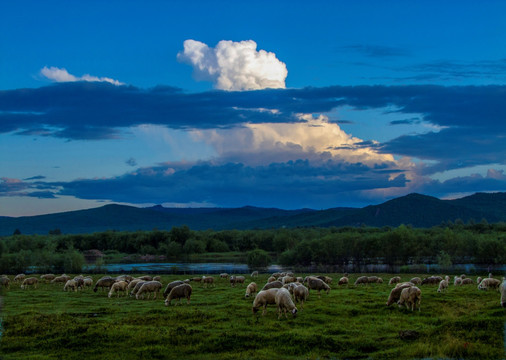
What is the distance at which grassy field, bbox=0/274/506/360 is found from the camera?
1734 cm

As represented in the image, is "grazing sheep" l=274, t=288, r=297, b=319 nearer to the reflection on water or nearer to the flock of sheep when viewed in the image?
the flock of sheep

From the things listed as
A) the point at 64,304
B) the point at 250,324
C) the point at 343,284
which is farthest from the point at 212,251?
the point at 250,324

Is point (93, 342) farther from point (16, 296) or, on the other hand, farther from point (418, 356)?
point (16, 296)

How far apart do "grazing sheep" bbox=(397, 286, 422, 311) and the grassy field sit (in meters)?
0.58

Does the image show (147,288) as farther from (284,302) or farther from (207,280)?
(284,302)

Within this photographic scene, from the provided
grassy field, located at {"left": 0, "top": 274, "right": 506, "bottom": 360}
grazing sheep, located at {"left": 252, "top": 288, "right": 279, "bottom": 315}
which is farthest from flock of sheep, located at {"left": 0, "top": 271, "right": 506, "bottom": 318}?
grassy field, located at {"left": 0, "top": 274, "right": 506, "bottom": 360}

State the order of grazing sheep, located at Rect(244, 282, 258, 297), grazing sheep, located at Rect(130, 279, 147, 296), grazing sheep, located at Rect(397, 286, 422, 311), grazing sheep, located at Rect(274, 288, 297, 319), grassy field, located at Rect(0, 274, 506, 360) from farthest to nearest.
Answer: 1. grazing sheep, located at Rect(130, 279, 147, 296)
2. grazing sheep, located at Rect(244, 282, 258, 297)
3. grazing sheep, located at Rect(397, 286, 422, 311)
4. grazing sheep, located at Rect(274, 288, 297, 319)
5. grassy field, located at Rect(0, 274, 506, 360)

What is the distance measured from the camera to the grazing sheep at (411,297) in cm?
2520

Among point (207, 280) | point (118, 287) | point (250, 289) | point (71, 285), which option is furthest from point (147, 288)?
point (207, 280)

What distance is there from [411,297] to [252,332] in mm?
9780

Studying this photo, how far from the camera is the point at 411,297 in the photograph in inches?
990

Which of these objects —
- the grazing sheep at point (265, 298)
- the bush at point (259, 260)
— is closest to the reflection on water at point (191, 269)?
the bush at point (259, 260)

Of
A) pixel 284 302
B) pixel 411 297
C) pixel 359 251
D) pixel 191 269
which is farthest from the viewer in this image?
pixel 359 251

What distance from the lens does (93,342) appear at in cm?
1892
